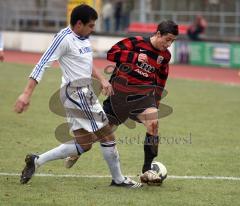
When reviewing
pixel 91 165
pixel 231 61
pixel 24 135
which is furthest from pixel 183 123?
pixel 231 61

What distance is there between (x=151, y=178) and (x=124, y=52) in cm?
150

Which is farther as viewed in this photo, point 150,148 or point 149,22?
point 149,22

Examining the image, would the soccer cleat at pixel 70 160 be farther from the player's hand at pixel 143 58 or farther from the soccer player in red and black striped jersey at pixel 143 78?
the player's hand at pixel 143 58

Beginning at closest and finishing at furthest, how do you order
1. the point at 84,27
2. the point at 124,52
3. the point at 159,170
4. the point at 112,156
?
the point at 84,27 → the point at 112,156 → the point at 159,170 → the point at 124,52

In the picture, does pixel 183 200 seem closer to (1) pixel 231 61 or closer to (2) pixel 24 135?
(2) pixel 24 135

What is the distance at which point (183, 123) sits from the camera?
14.3 metres

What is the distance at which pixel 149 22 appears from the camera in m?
37.0

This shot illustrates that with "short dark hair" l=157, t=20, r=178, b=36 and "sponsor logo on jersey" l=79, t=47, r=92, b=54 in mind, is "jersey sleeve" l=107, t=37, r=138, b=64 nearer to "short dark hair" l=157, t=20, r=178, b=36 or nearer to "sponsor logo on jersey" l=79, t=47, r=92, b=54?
"short dark hair" l=157, t=20, r=178, b=36

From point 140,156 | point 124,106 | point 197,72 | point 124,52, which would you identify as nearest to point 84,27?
point 124,52

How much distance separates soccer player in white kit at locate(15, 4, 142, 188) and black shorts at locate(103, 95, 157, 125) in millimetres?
584

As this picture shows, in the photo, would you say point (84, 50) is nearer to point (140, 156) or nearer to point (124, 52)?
point (124, 52)

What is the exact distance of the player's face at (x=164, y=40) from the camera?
838cm

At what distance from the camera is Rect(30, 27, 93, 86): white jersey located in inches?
303

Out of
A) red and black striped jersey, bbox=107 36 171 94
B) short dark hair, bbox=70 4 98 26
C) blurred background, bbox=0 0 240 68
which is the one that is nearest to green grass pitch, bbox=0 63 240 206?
red and black striped jersey, bbox=107 36 171 94
